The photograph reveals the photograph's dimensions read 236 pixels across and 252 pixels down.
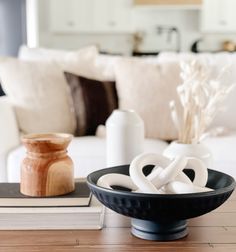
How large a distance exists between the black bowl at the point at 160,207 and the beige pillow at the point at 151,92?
1613 mm

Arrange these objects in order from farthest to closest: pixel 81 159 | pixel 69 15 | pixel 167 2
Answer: pixel 69 15, pixel 167 2, pixel 81 159

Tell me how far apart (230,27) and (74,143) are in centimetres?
477

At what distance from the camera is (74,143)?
2607mm

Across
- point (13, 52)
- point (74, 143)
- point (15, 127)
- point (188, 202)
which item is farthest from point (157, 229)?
point (13, 52)

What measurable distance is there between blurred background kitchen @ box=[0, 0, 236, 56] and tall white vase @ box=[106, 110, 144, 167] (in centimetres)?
504

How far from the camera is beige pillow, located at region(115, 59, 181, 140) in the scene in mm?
2795

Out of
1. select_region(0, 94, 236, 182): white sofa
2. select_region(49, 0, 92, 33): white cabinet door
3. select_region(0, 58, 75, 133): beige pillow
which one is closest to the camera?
select_region(0, 94, 236, 182): white sofa

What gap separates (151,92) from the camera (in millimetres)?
2805

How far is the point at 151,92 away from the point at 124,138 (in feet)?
3.75

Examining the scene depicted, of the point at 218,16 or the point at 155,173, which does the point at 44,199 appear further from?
the point at 218,16

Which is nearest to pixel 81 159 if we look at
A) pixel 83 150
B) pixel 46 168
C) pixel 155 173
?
pixel 83 150

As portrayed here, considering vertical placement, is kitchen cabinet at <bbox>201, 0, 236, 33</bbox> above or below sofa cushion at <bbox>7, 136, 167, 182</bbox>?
above

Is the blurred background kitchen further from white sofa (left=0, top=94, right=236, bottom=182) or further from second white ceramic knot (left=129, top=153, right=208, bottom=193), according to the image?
second white ceramic knot (left=129, top=153, right=208, bottom=193)

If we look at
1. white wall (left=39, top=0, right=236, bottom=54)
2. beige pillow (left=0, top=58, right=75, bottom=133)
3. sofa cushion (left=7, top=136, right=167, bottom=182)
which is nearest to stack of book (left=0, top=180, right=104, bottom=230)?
sofa cushion (left=7, top=136, right=167, bottom=182)
